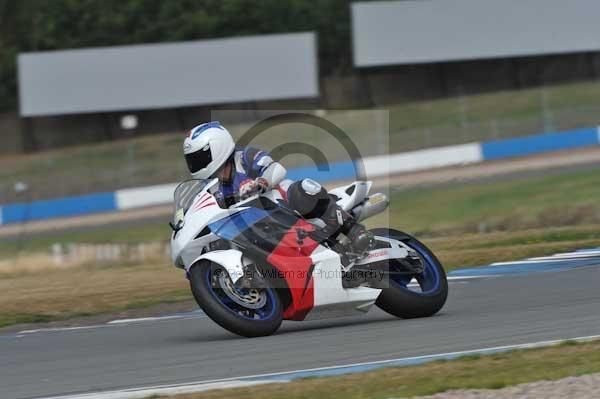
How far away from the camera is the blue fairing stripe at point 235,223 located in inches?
317

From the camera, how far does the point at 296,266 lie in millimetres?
8188

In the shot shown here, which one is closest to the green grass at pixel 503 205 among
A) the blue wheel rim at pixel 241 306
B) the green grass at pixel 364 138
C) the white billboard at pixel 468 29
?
the green grass at pixel 364 138

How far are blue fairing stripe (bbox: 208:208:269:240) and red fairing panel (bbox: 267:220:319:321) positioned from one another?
28cm

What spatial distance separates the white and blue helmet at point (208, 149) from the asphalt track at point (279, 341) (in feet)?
4.39

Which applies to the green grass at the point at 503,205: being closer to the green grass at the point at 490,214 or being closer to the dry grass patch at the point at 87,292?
the green grass at the point at 490,214

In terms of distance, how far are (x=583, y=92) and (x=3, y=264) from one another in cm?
2415

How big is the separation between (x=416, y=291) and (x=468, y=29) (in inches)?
1269

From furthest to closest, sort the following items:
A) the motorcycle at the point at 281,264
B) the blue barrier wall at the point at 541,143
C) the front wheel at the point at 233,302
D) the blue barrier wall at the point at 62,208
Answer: the blue barrier wall at the point at 541,143
the blue barrier wall at the point at 62,208
the motorcycle at the point at 281,264
the front wheel at the point at 233,302

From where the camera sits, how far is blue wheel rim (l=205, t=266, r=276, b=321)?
791 centimetres

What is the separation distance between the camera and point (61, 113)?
39.9 metres

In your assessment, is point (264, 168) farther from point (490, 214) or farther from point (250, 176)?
point (490, 214)

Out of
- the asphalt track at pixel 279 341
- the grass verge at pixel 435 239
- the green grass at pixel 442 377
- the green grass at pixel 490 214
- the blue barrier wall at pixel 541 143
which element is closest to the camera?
the green grass at pixel 442 377

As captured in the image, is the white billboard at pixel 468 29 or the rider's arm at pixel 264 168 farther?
the white billboard at pixel 468 29

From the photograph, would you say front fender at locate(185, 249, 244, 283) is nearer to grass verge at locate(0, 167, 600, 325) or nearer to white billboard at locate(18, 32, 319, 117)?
grass verge at locate(0, 167, 600, 325)
